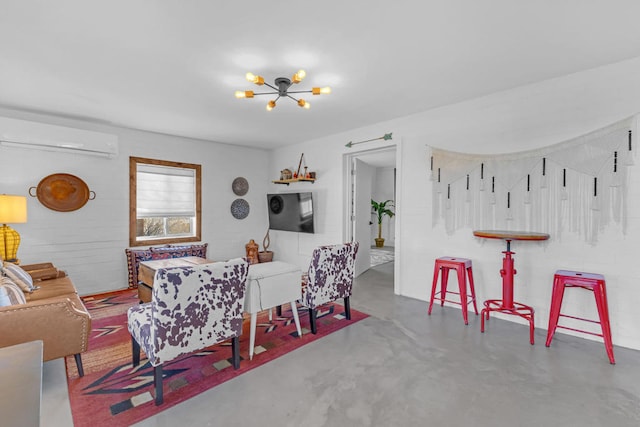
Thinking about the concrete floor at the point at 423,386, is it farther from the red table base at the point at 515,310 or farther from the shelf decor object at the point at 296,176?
the shelf decor object at the point at 296,176

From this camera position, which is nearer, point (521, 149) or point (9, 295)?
point (9, 295)

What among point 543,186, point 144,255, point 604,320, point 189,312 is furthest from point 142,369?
point 543,186

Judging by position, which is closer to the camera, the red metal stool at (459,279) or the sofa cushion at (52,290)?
the sofa cushion at (52,290)

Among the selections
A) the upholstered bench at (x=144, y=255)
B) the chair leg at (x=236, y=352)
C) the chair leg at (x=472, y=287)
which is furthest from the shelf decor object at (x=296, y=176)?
the chair leg at (x=236, y=352)

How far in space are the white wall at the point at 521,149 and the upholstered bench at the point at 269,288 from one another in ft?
6.29

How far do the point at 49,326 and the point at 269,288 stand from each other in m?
1.49

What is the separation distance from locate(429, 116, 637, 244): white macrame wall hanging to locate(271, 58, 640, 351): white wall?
0.09 m

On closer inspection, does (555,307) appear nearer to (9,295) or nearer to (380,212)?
(9,295)

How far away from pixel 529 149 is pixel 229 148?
4855 millimetres

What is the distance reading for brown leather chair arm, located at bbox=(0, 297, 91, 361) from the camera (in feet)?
6.15

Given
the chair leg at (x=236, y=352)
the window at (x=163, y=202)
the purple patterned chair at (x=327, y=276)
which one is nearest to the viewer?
the chair leg at (x=236, y=352)

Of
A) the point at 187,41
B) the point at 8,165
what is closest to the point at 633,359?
the point at 187,41

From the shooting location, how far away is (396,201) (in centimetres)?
422

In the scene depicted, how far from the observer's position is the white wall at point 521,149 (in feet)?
8.54
